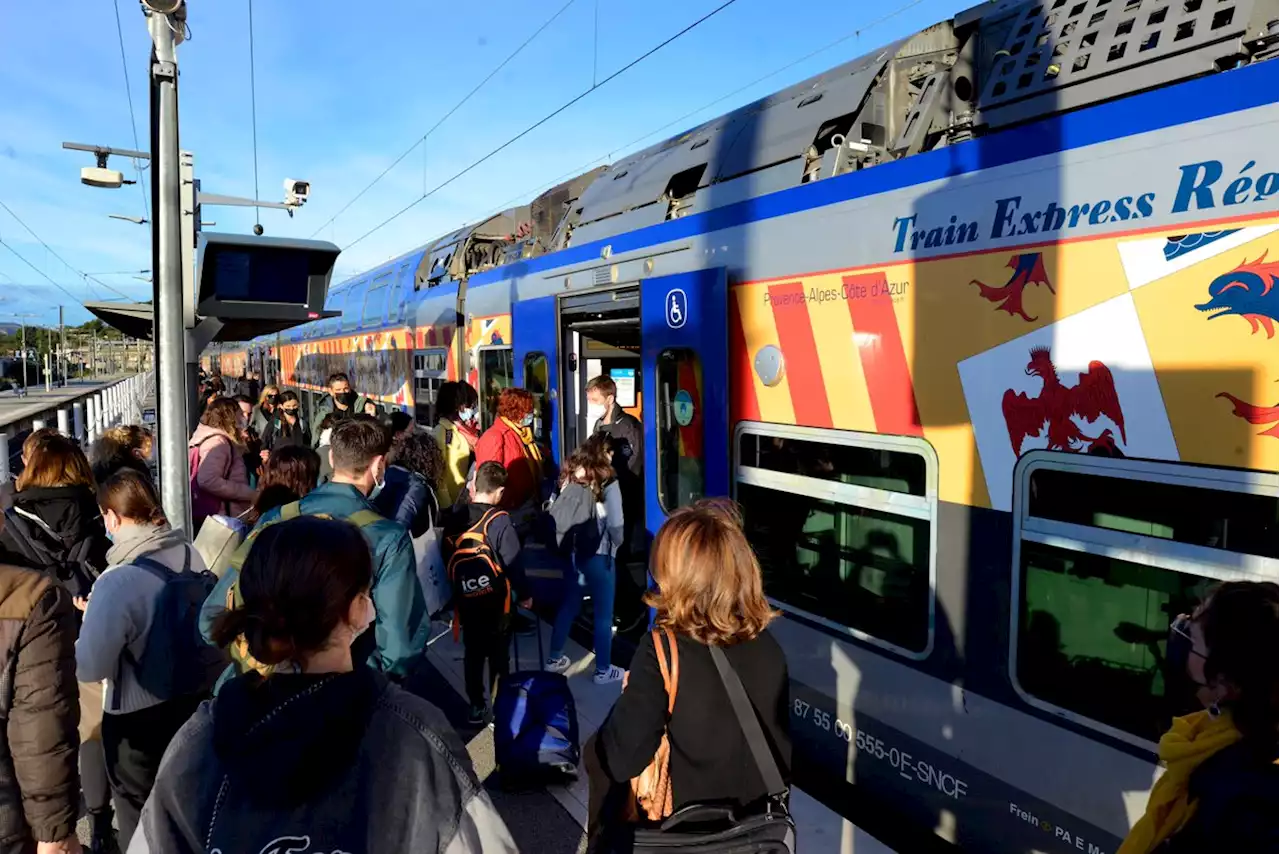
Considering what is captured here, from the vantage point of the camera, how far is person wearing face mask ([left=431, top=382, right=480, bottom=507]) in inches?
257

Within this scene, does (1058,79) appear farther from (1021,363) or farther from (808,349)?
(808,349)

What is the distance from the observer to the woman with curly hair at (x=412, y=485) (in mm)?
4785

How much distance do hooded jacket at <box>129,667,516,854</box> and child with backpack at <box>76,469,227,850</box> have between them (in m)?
1.52

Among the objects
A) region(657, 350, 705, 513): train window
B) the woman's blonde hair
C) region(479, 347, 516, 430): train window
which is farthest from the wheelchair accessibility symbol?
region(479, 347, 516, 430): train window

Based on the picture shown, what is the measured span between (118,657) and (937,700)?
8.97 feet

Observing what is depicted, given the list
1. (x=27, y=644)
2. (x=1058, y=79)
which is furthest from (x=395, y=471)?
(x=1058, y=79)

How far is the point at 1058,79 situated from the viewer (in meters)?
3.02

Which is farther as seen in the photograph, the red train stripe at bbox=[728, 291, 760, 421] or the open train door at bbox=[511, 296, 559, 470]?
the open train door at bbox=[511, 296, 559, 470]

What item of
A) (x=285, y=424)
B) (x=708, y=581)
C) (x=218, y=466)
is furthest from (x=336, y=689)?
(x=285, y=424)

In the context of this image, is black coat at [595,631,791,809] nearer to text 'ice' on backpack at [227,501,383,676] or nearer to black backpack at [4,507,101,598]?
text 'ice' on backpack at [227,501,383,676]

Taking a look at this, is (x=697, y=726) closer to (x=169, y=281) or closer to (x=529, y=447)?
(x=169, y=281)

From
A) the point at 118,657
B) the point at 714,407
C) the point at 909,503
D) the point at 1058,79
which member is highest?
the point at 1058,79

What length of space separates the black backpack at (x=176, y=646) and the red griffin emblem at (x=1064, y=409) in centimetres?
271

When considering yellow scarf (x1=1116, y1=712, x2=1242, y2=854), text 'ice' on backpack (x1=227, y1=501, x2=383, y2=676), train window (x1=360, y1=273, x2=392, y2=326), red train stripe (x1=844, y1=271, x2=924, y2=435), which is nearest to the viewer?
yellow scarf (x1=1116, y1=712, x2=1242, y2=854)
